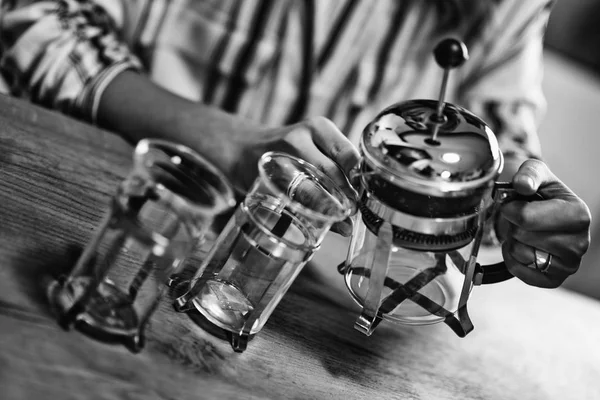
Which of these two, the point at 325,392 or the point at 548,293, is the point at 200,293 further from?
the point at 548,293

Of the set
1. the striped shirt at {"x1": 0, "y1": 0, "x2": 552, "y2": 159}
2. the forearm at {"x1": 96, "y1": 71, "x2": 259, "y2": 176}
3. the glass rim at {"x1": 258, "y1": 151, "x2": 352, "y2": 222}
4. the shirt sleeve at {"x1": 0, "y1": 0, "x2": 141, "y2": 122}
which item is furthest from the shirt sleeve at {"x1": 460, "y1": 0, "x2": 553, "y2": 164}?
the glass rim at {"x1": 258, "y1": 151, "x2": 352, "y2": 222}

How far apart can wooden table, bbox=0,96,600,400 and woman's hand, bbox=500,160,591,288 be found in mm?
112

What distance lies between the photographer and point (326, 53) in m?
1.23

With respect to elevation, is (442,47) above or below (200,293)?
above

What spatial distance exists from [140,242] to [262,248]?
0.34 ft

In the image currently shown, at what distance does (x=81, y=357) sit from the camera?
1.49 ft

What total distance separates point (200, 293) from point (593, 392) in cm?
47

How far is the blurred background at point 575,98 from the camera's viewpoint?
5.90 ft

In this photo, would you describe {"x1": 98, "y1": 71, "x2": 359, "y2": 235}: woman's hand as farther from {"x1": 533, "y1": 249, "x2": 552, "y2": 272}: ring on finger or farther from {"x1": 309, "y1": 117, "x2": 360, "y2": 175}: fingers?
{"x1": 533, "y1": 249, "x2": 552, "y2": 272}: ring on finger

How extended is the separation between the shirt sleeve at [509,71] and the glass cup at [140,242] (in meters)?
0.88

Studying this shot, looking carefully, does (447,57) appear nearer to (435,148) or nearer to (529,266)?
(435,148)

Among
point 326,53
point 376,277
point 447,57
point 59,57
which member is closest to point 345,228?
point 376,277

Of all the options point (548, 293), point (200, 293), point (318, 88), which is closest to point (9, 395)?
point (200, 293)

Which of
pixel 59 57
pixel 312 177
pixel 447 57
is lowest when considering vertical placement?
pixel 59 57
